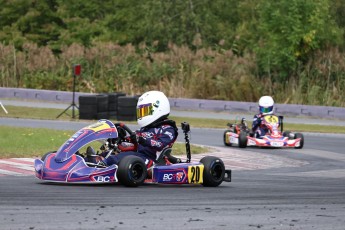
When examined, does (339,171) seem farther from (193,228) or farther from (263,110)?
(193,228)

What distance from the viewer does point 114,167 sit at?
417 inches

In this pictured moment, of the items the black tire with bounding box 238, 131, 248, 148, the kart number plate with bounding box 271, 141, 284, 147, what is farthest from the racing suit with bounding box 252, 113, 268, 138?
the black tire with bounding box 238, 131, 248, 148

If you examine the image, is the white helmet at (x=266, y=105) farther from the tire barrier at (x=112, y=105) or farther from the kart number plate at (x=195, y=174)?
the kart number plate at (x=195, y=174)

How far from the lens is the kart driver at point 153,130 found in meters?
11.2

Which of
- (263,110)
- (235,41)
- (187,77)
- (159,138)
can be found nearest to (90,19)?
(235,41)

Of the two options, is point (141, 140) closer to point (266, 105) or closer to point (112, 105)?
point (266, 105)

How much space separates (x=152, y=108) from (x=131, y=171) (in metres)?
1.02

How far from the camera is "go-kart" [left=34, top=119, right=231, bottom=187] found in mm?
10508

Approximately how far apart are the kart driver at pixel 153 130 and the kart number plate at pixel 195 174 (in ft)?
1.11

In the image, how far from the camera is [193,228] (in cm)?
731

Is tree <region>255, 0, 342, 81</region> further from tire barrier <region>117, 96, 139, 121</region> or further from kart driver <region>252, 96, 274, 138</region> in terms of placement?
kart driver <region>252, 96, 274, 138</region>

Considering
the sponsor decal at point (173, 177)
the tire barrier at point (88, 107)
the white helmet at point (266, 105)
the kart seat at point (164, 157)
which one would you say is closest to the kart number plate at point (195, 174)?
the sponsor decal at point (173, 177)

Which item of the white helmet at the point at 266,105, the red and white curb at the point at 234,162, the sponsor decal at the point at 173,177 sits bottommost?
the red and white curb at the point at 234,162

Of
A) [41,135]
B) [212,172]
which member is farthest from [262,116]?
[212,172]
